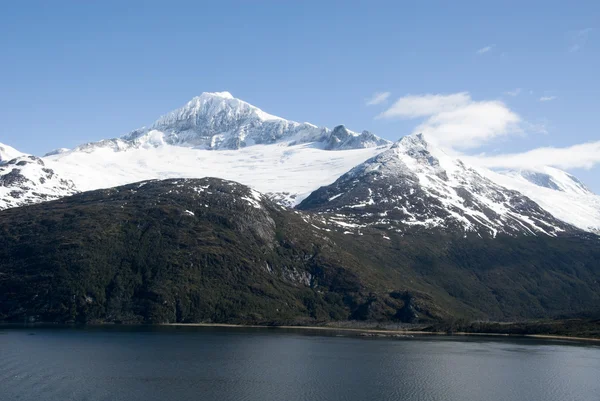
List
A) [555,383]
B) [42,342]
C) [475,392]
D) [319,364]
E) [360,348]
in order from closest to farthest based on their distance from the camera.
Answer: [475,392], [555,383], [319,364], [42,342], [360,348]

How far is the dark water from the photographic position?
381 ft

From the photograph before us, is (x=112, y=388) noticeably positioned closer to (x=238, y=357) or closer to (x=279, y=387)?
(x=279, y=387)

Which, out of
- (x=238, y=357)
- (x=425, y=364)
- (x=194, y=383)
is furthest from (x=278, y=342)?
(x=194, y=383)

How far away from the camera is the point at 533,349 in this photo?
196 metres

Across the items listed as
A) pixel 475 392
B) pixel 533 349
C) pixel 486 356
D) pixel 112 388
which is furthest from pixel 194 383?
pixel 533 349

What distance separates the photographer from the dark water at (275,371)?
11606 centimetres

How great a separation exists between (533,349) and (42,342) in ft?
447

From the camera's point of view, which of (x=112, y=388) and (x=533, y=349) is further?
(x=533, y=349)

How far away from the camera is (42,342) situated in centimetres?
17312

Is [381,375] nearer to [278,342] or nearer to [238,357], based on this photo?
[238,357]

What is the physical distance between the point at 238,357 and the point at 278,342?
124 feet

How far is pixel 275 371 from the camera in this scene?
138000 mm

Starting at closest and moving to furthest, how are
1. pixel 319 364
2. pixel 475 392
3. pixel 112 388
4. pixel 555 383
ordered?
1. pixel 112 388
2. pixel 475 392
3. pixel 555 383
4. pixel 319 364

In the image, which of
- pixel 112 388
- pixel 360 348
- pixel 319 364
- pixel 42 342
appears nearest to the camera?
pixel 112 388
